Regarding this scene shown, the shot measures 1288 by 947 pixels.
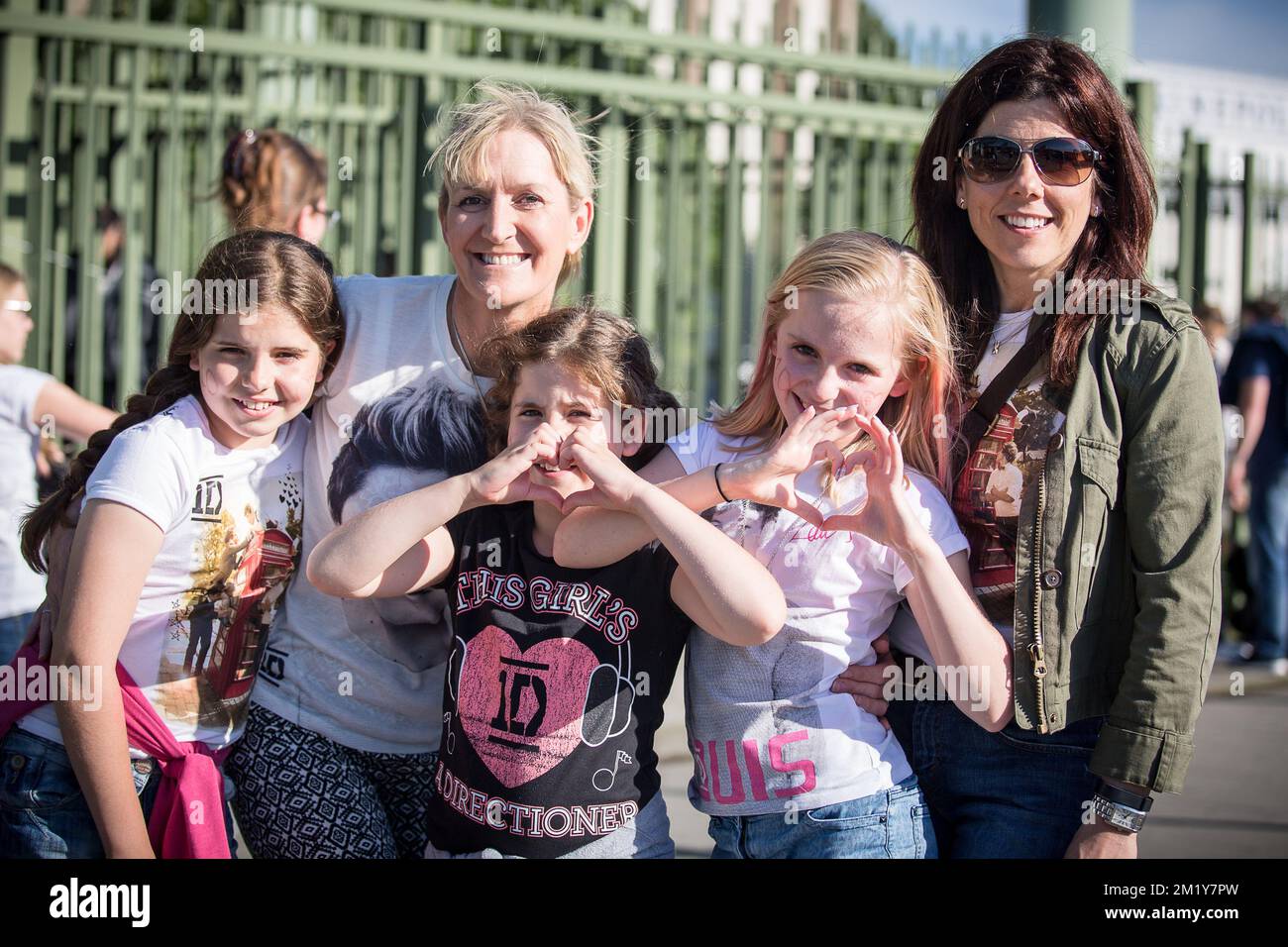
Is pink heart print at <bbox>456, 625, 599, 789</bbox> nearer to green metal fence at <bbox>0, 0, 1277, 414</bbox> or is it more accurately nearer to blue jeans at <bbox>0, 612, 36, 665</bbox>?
blue jeans at <bbox>0, 612, 36, 665</bbox>

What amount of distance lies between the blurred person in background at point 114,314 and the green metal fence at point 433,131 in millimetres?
98

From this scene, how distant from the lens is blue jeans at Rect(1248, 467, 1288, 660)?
660 cm

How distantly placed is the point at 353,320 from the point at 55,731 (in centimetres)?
97

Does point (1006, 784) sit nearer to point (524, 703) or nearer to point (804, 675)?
point (804, 675)

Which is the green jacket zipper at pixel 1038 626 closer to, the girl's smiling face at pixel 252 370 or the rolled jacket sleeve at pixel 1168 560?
the rolled jacket sleeve at pixel 1168 560

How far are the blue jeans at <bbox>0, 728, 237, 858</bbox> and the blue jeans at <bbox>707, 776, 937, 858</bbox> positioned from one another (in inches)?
44.6

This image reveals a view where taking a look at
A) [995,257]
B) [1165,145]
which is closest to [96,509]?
[995,257]

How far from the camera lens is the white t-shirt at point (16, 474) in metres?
3.73

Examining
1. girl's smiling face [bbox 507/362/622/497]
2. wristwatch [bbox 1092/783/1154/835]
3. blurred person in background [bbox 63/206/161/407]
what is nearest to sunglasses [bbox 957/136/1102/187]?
girl's smiling face [bbox 507/362/622/497]

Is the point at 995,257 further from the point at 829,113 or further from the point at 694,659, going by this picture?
the point at 829,113

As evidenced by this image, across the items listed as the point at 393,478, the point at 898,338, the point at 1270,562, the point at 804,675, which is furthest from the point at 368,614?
the point at 1270,562

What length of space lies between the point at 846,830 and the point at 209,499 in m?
1.34

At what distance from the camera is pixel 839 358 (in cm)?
224
